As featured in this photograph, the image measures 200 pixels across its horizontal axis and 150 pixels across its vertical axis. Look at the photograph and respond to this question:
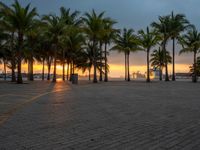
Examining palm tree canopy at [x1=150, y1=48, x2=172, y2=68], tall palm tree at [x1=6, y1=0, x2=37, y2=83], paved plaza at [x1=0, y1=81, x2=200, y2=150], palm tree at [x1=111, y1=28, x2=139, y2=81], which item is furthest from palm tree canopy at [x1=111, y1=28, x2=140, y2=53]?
paved plaza at [x1=0, y1=81, x2=200, y2=150]

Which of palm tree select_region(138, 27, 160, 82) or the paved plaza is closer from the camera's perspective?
the paved plaza

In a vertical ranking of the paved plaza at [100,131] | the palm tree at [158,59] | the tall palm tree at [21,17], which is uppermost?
the tall palm tree at [21,17]

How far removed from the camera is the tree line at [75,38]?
32281 millimetres

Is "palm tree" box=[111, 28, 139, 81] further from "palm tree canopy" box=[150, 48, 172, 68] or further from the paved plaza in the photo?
the paved plaza

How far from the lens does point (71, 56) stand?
50312 mm

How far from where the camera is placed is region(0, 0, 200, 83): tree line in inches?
1271

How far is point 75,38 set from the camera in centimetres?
4656

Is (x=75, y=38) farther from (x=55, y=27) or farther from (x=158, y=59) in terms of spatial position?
(x=158, y=59)

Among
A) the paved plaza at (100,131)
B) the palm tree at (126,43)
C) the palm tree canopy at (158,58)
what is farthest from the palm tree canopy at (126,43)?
the paved plaza at (100,131)

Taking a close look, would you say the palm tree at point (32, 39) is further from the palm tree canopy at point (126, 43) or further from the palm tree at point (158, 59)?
the palm tree at point (158, 59)

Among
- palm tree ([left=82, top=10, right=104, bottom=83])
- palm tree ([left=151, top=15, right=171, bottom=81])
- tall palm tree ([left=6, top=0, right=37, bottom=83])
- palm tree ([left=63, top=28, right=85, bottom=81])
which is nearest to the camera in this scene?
tall palm tree ([left=6, top=0, right=37, bottom=83])

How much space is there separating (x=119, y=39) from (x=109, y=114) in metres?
43.9

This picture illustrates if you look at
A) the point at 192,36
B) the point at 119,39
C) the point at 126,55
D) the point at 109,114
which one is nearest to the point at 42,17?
the point at 119,39

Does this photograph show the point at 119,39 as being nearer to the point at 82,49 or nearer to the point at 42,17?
the point at 82,49
